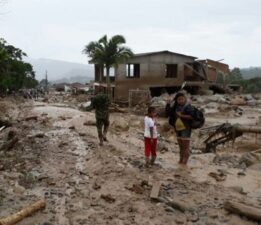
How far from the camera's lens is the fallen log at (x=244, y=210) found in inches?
269

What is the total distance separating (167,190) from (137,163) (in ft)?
7.45

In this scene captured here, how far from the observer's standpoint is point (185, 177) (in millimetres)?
9258

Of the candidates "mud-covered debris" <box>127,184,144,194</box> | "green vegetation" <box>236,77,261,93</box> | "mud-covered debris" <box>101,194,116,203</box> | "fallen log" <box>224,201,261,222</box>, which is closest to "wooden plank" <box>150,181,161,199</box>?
"mud-covered debris" <box>127,184,144,194</box>

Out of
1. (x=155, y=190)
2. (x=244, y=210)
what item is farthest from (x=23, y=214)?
(x=244, y=210)

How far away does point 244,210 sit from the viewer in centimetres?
695

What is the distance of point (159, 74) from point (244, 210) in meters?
33.5

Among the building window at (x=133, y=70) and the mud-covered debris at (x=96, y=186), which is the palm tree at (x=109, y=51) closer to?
the building window at (x=133, y=70)

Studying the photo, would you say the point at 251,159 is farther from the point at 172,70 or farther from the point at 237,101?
the point at 172,70

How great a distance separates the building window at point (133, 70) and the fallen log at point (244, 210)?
105 ft

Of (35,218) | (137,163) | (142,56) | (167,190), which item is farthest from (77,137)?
(142,56)

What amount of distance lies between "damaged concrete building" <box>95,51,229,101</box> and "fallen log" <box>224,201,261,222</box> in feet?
99.8

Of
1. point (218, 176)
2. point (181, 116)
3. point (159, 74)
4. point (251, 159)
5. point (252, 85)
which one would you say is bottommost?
point (251, 159)

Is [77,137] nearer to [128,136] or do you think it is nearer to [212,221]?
[128,136]

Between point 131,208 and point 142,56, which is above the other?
point 142,56
